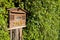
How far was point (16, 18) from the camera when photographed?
204 inches

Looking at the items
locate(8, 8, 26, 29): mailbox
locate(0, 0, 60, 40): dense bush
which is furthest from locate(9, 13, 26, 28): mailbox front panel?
locate(0, 0, 60, 40): dense bush

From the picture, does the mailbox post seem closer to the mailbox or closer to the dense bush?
the mailbox

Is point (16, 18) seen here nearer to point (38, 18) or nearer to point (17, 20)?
point (17, 20)

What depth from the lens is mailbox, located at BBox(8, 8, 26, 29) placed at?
5.00 meters

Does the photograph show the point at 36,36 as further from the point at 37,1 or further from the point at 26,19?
the point at 37,1

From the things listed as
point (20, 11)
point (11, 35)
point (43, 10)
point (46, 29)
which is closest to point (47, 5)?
point (43, 10)

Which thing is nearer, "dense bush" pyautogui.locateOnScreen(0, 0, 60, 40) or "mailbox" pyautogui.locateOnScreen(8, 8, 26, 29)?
"mailbox" pyautogui.locateOnScreen(8, 8, 26, 29)

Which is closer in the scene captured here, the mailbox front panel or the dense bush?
the mailbox front panel

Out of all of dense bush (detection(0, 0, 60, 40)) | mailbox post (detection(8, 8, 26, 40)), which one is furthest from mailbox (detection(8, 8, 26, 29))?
dense bush (detection(0, 0, 60, 40))

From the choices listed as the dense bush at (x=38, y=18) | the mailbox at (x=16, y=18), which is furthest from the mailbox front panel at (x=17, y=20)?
the dense bush at (x=38, y=18)

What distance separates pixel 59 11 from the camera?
324 inches

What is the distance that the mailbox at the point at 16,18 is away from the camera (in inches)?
197

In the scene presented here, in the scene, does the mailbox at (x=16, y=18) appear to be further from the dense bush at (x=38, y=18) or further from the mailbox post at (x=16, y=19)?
the dense bush at (x=38, y=18)

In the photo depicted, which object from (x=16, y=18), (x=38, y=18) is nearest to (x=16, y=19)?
(x=16, y=18)
